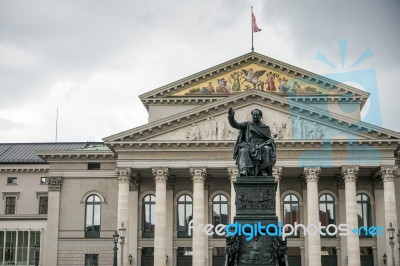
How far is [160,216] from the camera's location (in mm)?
54312

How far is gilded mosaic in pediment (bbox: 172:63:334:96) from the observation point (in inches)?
2504

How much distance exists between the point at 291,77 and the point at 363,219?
1502 cm

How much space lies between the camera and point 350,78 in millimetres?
24578

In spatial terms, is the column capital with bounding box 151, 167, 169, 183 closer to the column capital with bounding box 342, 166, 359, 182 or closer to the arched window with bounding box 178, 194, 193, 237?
the arched window with bounding box 178, 194, 193, 237

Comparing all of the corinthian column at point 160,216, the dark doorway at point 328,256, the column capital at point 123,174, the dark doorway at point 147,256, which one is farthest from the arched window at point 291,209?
the column capital at point 123,174

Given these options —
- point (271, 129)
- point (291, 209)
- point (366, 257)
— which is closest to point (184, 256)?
point (291, 209)

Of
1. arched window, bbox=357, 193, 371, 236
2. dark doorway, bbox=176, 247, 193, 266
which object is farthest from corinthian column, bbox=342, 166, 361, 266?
dark doorway, bbox=176, 247, 193, 266

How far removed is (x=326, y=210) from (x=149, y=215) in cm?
1581

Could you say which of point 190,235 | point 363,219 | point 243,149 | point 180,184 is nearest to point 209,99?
point 180,184

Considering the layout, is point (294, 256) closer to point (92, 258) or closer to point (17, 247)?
point (92, 258)

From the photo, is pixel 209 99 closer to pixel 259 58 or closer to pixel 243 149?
pixel 259 58

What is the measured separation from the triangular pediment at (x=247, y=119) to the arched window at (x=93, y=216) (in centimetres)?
893

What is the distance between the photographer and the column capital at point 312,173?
179 ft

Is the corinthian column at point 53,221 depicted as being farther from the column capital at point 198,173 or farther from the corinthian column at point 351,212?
the corinthian column at point 351,212
